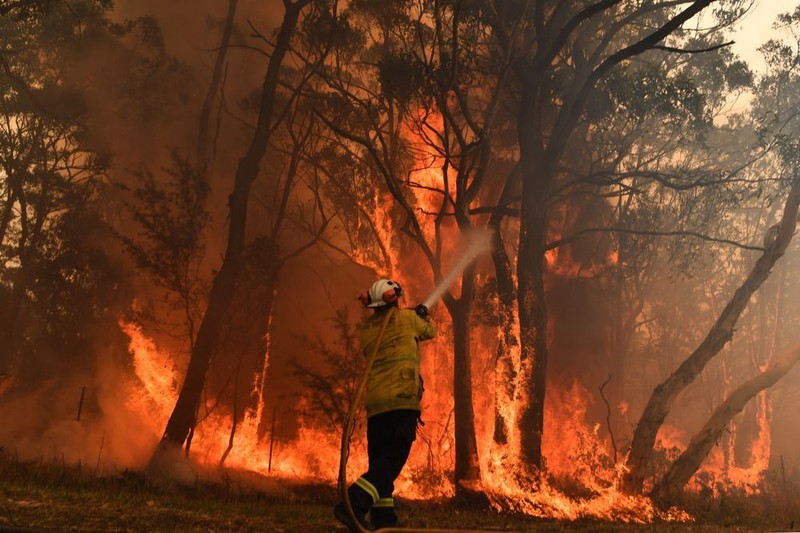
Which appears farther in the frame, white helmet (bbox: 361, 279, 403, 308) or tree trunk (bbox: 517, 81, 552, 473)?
tree trunk (bbox: 517, 81, 552, 473)

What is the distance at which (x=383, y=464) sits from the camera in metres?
5.90

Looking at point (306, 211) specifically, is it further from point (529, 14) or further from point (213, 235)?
point (529, 14)

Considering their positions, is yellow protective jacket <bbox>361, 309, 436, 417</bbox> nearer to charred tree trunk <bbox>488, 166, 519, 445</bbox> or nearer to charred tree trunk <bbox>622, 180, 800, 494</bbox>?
charred tree trunk <bbox>488, 166, 519, 445</bbox>

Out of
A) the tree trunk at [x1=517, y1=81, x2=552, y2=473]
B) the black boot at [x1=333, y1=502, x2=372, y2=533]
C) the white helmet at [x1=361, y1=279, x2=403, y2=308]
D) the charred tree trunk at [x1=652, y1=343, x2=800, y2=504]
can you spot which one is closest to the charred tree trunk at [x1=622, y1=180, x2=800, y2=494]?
the charred tree trunk at [x1=652, y1=343, x2=800, y2=504]

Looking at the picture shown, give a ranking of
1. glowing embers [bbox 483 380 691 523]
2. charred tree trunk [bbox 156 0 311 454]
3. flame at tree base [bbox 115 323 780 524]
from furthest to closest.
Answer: charred tree trunk [bbox 156 0 311 454]
flame at tree base [bbox 115 323 780 524]
glowing embers [bbox 483 380 691 523]

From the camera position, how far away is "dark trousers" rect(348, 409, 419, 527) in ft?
18.6

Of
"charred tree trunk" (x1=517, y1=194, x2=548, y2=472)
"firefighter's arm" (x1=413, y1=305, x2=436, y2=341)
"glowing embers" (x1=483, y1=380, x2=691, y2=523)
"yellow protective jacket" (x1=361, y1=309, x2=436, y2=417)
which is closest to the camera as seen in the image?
"yellow protective jacket" (x1=361, y1=309, x2=436, y2=417)

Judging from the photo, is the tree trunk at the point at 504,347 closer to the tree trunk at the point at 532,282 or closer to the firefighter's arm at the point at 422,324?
the tree trunk at the point at 532,282

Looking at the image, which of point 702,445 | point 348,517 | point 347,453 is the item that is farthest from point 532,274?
point 348,517

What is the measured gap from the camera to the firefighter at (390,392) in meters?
5.89

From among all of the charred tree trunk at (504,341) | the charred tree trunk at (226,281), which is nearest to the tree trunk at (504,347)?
the charred tree trunk at (504,341)

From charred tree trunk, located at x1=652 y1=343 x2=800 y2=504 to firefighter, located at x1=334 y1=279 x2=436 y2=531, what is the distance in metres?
10.2

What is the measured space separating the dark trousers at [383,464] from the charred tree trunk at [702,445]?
10.2 meters

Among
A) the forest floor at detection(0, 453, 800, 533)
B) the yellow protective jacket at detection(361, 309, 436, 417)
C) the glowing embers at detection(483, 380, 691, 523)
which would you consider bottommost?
the forest floor at detection(0, 453, 800, 533)
